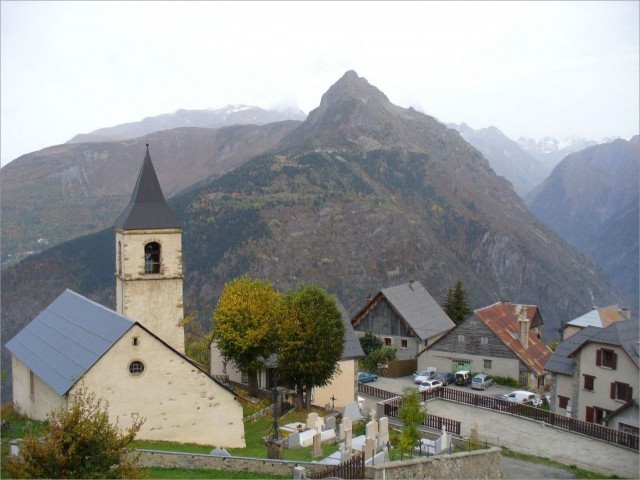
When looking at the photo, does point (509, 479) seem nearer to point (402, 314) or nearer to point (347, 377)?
point (347, 377)

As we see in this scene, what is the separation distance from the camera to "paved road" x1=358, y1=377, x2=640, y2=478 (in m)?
24.7

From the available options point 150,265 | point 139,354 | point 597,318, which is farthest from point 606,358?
point 139,354

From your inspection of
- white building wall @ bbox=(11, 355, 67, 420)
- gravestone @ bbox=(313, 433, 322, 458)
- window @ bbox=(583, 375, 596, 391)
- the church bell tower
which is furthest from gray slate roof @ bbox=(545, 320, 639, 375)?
white building wall @ bbox=(11, 355, 67, 420)

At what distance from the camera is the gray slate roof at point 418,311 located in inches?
2028

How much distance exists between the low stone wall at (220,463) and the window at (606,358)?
732 inches

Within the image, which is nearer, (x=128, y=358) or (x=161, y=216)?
(x=128, y=358)

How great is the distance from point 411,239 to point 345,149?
42649 mm

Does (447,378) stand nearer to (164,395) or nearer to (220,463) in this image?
(164,395)

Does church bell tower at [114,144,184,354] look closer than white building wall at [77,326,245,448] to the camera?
No

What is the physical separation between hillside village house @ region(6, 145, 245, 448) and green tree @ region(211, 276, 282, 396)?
3.24 metres

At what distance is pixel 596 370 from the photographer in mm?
31703

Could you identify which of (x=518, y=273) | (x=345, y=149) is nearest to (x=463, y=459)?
(x=518, y=273)

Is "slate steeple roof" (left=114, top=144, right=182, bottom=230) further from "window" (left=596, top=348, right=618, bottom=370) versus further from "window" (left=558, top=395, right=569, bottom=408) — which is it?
"window" (left=558, top=395, right=569, bottom=408)

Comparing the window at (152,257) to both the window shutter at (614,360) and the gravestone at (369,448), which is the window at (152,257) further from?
the window shutter at (614,360)
